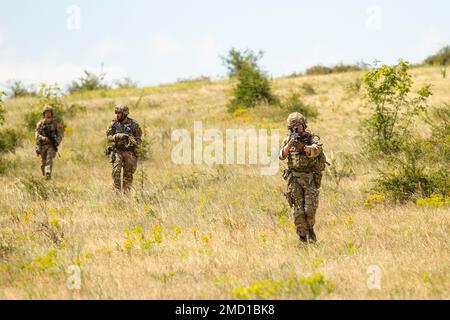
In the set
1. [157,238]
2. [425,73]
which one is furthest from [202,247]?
[425,73]

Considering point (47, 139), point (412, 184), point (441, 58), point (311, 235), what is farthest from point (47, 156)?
point (441, 58)

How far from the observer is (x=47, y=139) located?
1261 cm

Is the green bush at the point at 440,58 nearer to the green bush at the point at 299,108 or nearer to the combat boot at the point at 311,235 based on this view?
the green bush at the point at 299,108

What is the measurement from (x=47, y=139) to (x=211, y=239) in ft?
23.1

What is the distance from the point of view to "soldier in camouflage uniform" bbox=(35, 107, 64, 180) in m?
12.6

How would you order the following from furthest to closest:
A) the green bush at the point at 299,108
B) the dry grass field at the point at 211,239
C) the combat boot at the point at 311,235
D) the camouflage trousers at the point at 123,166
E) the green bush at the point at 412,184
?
1. the green bush at the point at 299,108
2. the camouflage trousers at the point at 123,166
3. the green bush at the point at 412,184
4. the combat boot at the point at 311,235
5. the dry grass field at the point at 211,239

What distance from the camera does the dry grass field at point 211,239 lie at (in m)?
5.17

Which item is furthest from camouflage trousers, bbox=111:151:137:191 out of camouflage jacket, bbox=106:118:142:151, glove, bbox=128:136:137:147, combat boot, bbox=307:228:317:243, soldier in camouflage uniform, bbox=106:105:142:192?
combat boot, bbox=307:228:317:243

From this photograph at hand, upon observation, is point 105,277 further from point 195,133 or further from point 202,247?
point 195,133

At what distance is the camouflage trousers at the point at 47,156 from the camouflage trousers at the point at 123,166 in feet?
9.80

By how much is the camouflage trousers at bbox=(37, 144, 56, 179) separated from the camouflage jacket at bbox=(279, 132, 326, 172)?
7.68 metres

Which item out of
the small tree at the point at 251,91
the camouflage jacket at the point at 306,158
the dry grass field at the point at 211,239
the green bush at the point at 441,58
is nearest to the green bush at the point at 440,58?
the green bush at the point at 441,58
